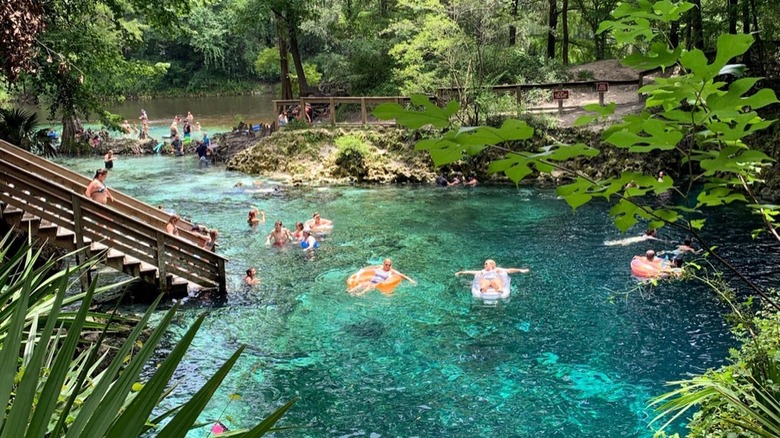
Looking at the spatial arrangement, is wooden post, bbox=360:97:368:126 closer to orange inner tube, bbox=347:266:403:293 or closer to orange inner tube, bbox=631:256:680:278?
orange inner tube, bbox=347:266:403:293

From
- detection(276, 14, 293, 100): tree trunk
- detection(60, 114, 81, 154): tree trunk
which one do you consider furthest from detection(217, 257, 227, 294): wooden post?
detection(60, 114, 81, 154): tree trunk

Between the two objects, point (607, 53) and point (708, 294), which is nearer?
point (708, 294)

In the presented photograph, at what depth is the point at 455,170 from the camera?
2288cm

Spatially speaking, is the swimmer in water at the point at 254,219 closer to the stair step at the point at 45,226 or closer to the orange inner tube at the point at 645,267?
the stair step at the point at 45,226

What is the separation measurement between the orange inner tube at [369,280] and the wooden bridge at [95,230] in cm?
262

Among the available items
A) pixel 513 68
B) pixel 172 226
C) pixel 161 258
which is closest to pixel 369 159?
pixel 513 68

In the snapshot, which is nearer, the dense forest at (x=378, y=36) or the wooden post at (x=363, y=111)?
the dense forest at (x=378, y=36)

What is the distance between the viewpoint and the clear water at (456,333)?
778 cm

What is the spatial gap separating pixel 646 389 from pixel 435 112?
786 cm

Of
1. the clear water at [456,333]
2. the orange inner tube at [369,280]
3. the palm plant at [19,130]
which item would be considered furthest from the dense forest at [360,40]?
the orange inner tube at [369,280]

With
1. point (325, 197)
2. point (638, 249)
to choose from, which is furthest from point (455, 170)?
point (638, 249)

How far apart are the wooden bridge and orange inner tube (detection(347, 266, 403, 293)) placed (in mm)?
2621

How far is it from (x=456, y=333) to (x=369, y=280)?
8.89 feet

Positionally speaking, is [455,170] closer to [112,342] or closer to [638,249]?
[638,249]
